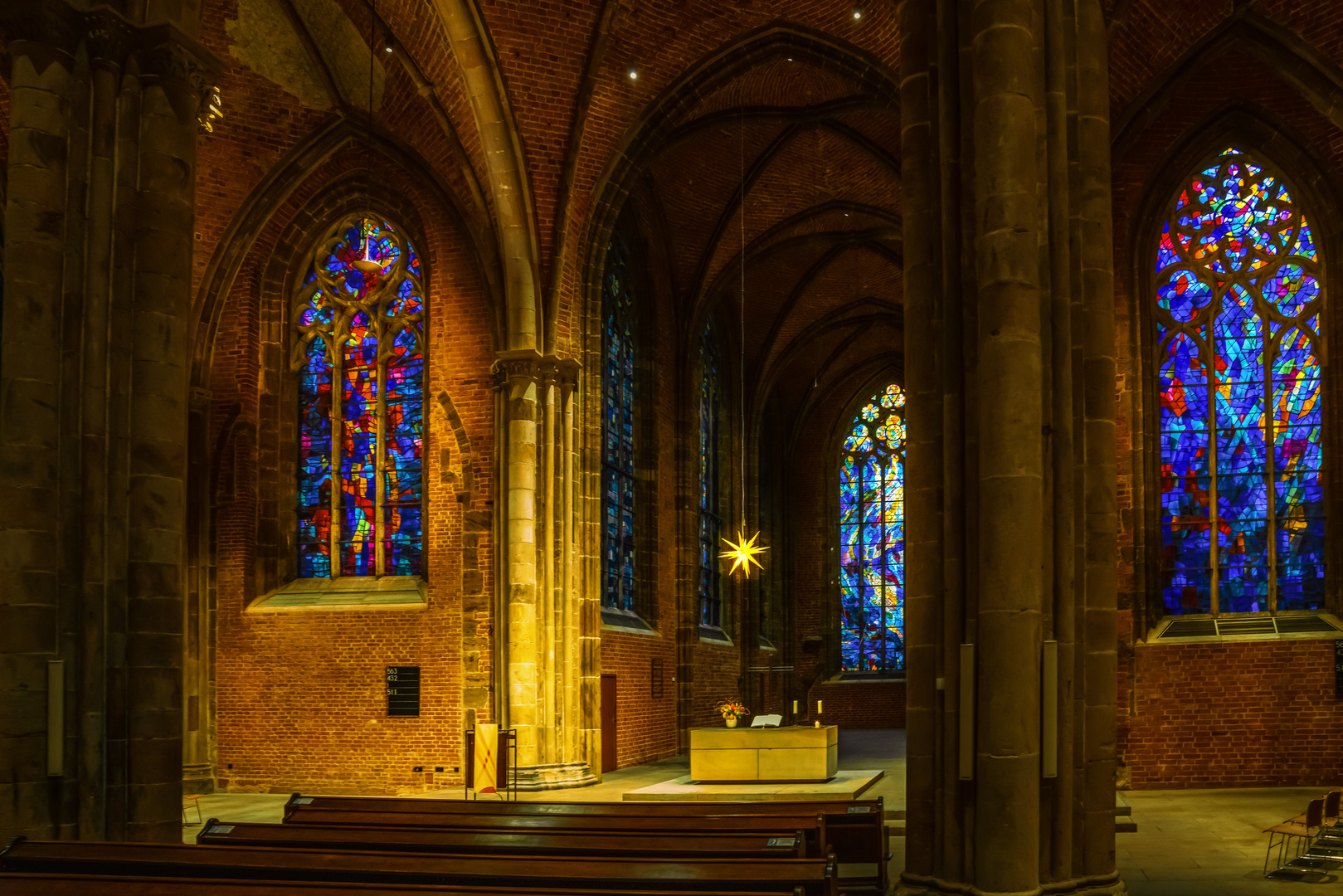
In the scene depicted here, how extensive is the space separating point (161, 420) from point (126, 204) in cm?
154

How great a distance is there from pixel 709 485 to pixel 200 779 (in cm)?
1204

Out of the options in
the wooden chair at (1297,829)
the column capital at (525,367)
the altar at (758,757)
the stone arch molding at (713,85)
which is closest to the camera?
the wooden chair at (1297,829)

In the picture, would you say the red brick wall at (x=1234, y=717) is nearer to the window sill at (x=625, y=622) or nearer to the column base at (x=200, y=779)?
the window sill at (x=625, y=622)

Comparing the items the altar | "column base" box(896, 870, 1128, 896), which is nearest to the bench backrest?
"column base" box(896, 870, 1128, 896)

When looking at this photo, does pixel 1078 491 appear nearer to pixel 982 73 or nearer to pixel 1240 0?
pixel 982 73

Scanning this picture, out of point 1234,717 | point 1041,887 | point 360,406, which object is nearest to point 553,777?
point 360,406

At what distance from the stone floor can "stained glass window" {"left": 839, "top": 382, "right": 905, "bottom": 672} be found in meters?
11.1

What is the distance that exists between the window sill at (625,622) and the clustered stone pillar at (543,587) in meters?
2.26

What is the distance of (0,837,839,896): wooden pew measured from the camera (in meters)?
5.95

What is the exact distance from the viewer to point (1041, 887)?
8.20 metres

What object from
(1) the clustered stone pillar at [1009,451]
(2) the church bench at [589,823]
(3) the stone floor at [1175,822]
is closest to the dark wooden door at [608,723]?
(3) the stone floor at [1175,822]

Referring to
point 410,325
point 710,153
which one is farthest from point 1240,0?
point 410,325

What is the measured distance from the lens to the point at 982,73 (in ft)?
28.5

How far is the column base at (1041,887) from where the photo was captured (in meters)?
8.20
